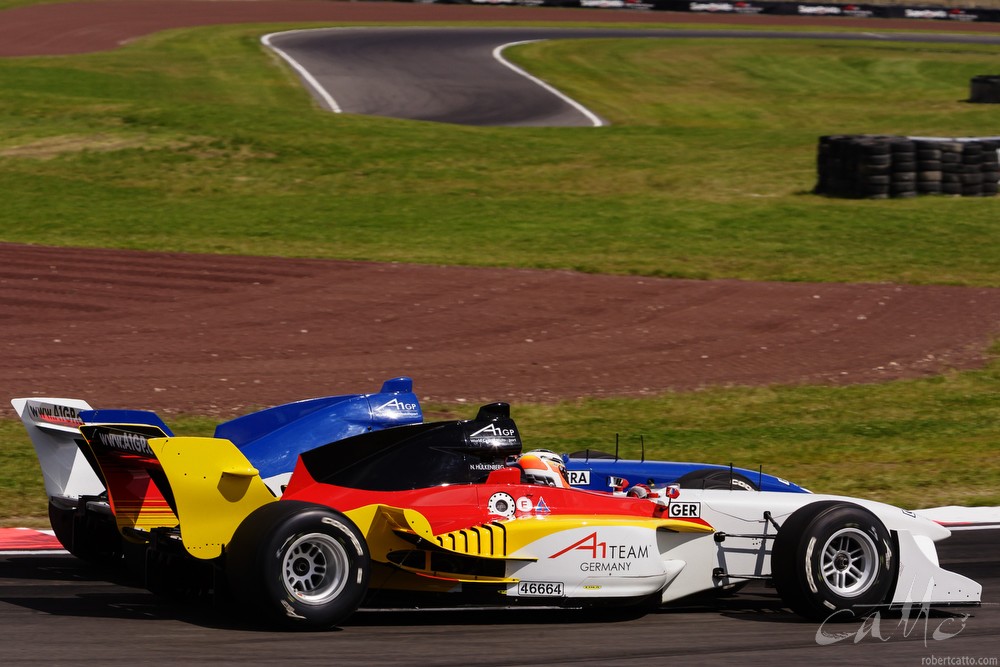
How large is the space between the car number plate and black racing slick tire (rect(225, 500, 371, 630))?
819 mm

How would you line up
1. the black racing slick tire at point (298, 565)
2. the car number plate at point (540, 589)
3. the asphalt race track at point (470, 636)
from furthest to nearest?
the car number plate at point (540, 589)
the black racing slick tire at point (298, 565)
the asphalt race track at point (470, 636)

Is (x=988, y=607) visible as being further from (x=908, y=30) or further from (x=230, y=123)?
(x=908, y=30)

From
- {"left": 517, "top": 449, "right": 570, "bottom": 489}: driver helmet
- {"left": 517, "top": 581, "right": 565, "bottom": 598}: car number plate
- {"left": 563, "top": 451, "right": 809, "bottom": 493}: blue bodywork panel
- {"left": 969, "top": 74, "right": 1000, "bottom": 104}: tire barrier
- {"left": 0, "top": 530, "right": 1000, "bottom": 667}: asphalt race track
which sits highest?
{"left": 969, "top": 74, "right": 1000, "bottom": 104}: tire barrier

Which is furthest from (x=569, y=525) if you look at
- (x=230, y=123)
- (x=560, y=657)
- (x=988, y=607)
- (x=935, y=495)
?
(x=230, y=123)

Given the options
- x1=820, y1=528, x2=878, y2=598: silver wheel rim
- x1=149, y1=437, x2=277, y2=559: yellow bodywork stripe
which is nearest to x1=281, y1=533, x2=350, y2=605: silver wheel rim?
x1=149, y1=437, x2=277, y2=559: yellow bodywork stripe

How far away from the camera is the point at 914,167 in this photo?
2433cm

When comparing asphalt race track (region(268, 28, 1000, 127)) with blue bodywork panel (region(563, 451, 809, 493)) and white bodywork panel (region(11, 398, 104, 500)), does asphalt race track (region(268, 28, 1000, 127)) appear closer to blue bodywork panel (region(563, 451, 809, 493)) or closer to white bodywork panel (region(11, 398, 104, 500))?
blue bodywork panel (region(563, 451, 809, 493))

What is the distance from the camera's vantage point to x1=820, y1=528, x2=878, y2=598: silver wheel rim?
7551 mm

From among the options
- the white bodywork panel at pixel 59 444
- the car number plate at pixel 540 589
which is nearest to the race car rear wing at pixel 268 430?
the white bodywork panel at pixel 59 444

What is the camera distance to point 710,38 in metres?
49.4

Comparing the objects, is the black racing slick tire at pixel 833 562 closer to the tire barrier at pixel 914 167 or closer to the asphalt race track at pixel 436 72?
the tire barrier at pixel 914 167

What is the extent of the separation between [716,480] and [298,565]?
2697 mm

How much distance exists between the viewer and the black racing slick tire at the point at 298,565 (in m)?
6.83

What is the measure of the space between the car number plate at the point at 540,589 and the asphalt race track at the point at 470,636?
18 cm
